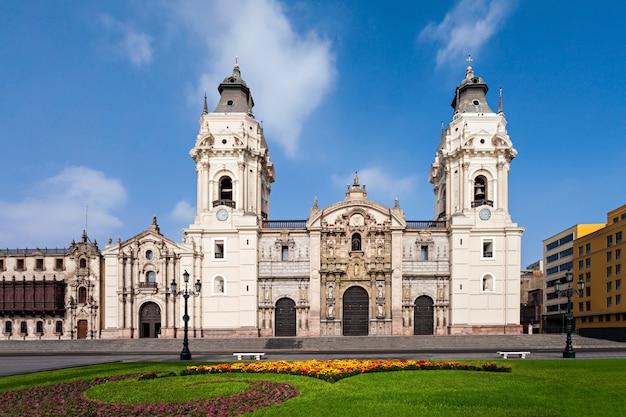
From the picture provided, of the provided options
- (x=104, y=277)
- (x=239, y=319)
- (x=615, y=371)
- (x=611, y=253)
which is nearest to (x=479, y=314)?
(x=611, y=253)

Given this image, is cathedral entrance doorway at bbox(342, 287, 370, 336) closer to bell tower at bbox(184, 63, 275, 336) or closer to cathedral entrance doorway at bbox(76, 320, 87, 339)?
bell tower at bbox(184, 63, 275, 336)

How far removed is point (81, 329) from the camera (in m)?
57.8

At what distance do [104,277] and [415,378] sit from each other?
46.7m

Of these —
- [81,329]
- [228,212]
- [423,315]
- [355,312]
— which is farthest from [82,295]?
[423,315]

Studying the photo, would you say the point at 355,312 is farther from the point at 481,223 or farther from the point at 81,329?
the point at 81,329

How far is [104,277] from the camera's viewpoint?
57656mm

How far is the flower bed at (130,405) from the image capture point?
15109 mm

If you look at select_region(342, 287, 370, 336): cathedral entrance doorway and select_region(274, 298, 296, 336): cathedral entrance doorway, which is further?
select_region(274, 298, 296, 336): cathedral entrance doorway

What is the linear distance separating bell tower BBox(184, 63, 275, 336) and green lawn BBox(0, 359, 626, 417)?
30.9 m

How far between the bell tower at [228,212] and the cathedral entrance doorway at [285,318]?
2.75m

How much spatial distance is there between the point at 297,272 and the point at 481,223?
21611 mm

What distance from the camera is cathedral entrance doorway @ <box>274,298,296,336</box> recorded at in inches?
2226

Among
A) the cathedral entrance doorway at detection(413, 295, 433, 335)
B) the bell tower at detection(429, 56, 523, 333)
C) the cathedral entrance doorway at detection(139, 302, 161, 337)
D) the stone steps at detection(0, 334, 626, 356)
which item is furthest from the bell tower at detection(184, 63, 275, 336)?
the bell tower at detection(429, 56, 523, 333)

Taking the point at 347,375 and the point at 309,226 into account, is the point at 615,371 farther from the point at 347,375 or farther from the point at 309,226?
the point at 309,226
